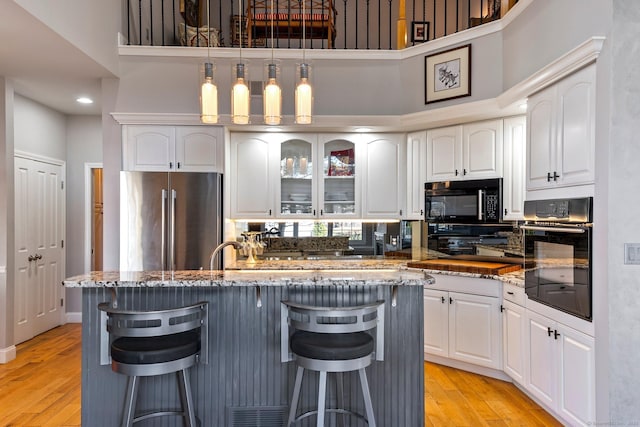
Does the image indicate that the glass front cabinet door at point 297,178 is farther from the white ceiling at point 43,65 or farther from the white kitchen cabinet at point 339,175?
the white ceiling at point 43,65

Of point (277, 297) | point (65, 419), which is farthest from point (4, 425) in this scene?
point (277, 297)

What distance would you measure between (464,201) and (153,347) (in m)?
2.98

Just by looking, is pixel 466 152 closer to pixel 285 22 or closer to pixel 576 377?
pixel 576 377

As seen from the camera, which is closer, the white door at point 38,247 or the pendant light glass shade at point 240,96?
the pendant light glass shade at point 240,96

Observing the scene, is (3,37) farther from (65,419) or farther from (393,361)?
(393,361)

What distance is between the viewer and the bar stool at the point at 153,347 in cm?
202

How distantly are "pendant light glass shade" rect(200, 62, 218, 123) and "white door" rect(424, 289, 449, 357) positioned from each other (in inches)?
98.1

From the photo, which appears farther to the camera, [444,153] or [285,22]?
[285,22]

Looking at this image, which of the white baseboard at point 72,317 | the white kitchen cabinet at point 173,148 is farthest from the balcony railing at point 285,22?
the white baseboard at point 72,317

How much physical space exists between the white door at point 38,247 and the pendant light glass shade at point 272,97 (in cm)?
348

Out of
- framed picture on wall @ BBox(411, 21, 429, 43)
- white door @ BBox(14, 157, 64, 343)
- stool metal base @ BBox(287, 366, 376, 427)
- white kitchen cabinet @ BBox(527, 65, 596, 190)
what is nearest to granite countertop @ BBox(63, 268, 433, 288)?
stool metal base @ BBox(287, 366, 376, 427)

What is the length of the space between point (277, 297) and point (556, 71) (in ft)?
7.25

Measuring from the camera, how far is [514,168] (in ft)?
12.1

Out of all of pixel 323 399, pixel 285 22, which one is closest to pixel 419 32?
pixel 285 22
